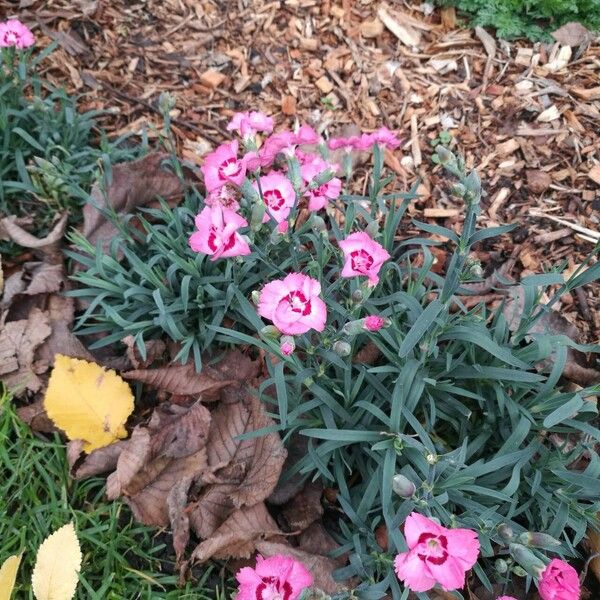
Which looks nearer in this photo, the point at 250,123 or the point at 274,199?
the point at 274,199

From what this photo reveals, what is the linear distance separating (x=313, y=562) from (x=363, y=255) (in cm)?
108

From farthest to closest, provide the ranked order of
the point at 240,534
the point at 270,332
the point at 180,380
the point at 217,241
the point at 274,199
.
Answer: the point at 180,380 < the point at 274,199 < the point at 240,534 < the point at 217,241 < the point at 270,332

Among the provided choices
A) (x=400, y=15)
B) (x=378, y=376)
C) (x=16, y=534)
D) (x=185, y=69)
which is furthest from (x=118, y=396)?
(x=400, y=15)

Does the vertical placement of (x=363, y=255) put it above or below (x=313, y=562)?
above

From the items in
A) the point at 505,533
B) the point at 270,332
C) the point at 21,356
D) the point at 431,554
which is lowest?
the point at 21,356

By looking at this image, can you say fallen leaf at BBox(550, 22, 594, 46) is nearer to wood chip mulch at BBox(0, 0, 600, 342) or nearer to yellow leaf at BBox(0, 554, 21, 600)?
wood chip mulch at BBox(0, 0, 600, 342)

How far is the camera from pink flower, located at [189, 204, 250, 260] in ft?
7.06

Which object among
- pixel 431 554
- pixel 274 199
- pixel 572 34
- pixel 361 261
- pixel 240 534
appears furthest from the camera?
pixel 572 34

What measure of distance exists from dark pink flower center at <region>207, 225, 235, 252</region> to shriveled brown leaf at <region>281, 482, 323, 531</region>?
→ 100 centimetres

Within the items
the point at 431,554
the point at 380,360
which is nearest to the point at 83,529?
the point at 380,360

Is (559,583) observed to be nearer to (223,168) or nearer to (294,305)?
(294,305)

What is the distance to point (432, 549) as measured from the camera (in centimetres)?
173

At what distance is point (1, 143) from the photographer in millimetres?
3324

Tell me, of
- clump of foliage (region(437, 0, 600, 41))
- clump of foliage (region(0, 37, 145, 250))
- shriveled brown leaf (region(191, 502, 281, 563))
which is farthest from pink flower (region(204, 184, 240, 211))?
clump of foliage (region(437, 0, 600, 41))
